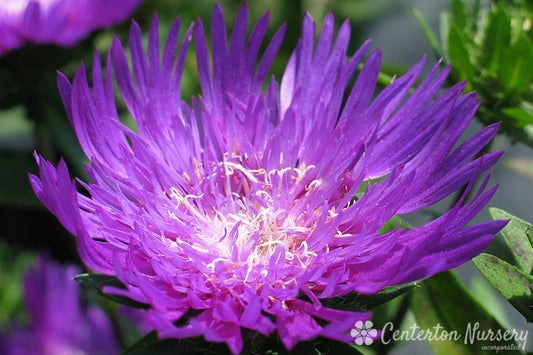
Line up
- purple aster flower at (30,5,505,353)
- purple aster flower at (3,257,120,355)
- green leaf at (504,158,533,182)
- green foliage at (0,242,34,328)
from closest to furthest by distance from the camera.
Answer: purple aster flower at (30,5,505,353), green leaf at (504,158,533,182), purple aster flower at (3,257,120,355), green foliage at (0,242,34,328)

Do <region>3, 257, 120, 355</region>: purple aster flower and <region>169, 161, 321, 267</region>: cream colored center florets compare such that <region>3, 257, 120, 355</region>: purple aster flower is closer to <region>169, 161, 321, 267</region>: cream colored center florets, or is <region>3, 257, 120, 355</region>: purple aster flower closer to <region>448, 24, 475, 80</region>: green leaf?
<region>169, 161, 321, 267</region>: cream colored center florets

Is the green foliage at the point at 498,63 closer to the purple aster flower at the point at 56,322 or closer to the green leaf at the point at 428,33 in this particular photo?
the green leaf at the point at 428,33

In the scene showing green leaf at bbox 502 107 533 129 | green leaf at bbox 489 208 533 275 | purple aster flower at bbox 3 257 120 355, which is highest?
green leaf at bbox 502 107 533 129

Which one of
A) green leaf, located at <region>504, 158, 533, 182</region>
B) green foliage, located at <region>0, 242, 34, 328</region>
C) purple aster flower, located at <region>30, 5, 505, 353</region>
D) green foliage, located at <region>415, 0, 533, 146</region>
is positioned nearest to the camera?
purple aster flower, located at <region>30, 5, 505, 353</region>

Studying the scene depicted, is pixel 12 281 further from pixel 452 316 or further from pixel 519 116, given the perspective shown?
pixel 519 116

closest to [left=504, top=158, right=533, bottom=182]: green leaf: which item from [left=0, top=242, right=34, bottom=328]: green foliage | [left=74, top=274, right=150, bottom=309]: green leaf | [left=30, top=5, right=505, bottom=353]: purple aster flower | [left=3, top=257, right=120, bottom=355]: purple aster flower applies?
[left=30, top=5, right=505, bottom=353]: purple aster flower
